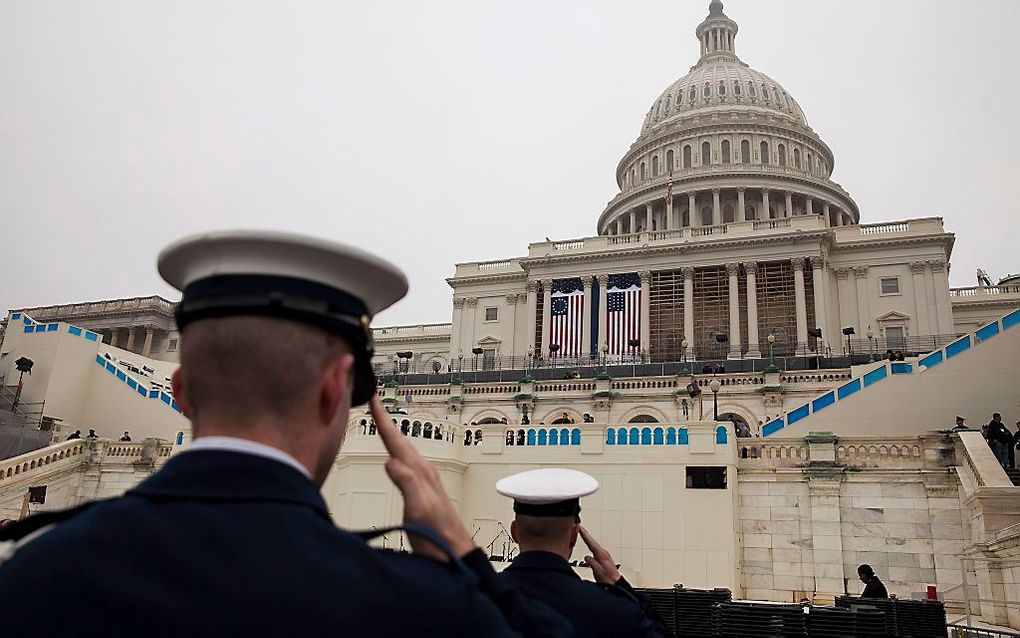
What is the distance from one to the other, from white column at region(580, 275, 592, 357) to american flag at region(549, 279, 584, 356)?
6.9 inches

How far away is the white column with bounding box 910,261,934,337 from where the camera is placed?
54938 mm

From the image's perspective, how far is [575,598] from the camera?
3803 millimetres

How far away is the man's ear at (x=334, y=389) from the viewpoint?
2.11 m

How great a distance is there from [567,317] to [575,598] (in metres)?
56.9

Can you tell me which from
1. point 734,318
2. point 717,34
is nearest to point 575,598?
point 734,318

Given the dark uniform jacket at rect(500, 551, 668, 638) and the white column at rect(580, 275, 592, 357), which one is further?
the white column at rect(580, 275, 592, 357)

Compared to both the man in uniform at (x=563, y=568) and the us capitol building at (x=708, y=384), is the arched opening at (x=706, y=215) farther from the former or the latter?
the man in uniform at (x=563, y=568)

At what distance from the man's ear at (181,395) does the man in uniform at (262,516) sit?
0.05 feet

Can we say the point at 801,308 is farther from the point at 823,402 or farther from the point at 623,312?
the point at 823,402

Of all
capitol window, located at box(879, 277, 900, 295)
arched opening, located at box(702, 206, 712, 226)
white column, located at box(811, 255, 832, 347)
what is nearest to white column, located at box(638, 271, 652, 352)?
white column, located at box(811, 255, 832, 347)

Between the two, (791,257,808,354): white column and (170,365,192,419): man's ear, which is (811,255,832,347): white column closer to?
(791,257,808,354): white column

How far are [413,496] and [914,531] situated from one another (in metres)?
20.2

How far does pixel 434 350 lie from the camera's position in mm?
78125

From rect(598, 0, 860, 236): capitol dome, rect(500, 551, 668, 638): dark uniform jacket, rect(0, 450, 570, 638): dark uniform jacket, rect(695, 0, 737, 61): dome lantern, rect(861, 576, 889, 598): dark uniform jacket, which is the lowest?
rect(861, 576, 889, 598): dark uniform jacket
